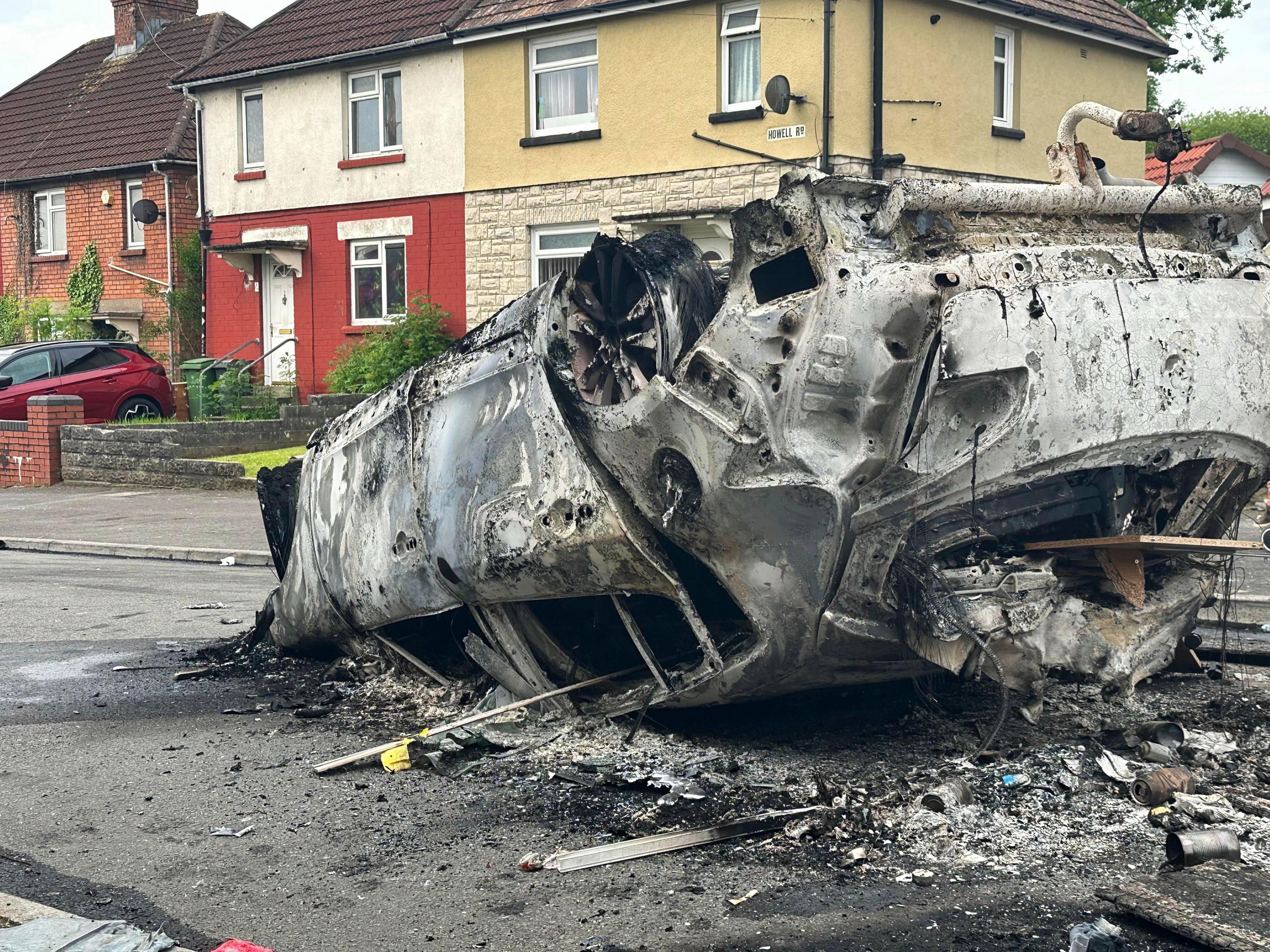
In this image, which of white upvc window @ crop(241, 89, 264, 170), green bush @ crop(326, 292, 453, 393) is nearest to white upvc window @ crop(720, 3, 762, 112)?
green bush @ crop(326, 292, 453, 393)

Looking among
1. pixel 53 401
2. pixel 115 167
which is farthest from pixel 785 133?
pixel 115 167

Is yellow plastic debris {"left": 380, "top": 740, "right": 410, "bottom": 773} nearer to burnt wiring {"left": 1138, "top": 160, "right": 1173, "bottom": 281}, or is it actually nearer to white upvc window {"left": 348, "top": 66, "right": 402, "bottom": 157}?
burnt wiring {"left": 1138, "top": 160, "right": 1173, "bottom": 281}

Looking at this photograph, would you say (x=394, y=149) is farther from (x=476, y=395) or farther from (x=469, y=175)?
(x=476, y=395)

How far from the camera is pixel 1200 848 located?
415cm

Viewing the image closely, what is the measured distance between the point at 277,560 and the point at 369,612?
1.44 metres

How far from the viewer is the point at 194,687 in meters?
7.07

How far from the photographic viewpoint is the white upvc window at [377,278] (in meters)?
23.7

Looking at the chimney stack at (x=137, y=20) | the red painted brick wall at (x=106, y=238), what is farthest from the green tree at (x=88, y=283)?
the chimney stack at (x=137, y=20)

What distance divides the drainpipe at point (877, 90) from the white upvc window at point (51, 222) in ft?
62.0

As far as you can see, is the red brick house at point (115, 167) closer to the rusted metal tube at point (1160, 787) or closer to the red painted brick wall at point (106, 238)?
the red painted brick wall at point (106, 238)

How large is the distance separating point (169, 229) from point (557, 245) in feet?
33.2

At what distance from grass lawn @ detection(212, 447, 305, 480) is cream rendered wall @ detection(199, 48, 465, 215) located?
534cm

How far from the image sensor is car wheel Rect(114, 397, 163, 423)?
22.6 meters

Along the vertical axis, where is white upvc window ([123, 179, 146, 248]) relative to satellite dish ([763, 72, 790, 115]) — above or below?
below
